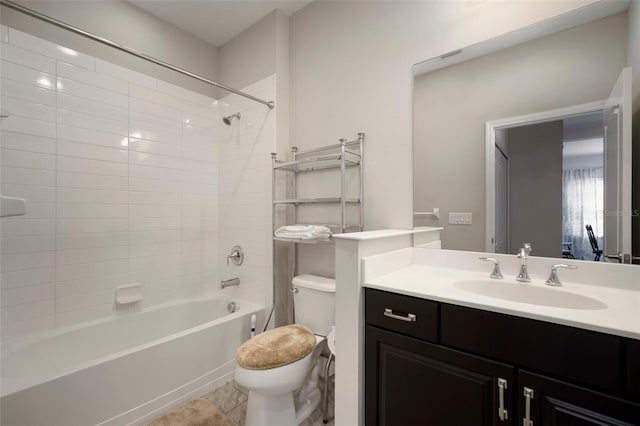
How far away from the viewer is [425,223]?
5.04ft

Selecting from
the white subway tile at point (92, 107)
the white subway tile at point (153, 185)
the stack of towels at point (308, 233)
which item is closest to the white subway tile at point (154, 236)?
the white subway tile at point (153, 185)

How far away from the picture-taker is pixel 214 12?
216cm

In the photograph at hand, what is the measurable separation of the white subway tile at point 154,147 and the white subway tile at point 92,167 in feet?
0.56

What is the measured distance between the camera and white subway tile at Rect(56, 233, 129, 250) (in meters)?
1.79

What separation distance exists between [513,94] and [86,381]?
A: 245 centimetres

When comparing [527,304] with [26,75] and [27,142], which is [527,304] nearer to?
[27,142]

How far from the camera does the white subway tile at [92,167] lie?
5.85 feet

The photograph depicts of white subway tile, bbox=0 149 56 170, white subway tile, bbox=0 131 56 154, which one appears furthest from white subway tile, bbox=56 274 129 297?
white subway tile, bbox=0 131 56 154

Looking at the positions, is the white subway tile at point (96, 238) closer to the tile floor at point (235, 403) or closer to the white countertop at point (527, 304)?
the tile floor at point (235, 403)

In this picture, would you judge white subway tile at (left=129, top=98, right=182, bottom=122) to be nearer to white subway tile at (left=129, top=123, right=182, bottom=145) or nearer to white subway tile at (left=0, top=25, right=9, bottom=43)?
white subway tile at (left=129, top=123, right=182, bottom=145)

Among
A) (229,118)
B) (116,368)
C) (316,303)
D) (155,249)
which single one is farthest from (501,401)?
(229,118)

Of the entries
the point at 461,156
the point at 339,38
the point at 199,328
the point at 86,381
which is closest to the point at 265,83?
the point at 339,38

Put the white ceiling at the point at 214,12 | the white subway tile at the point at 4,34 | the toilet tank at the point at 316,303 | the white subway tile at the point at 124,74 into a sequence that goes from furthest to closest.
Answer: the white ceiling at the point at 214,12 → the white subway tile at the point at 124,74 → the toilet tank at the point at 316,303 → the white subway tile at the point at 4,34

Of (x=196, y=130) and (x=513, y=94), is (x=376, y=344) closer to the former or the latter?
(x=513, y=94)
